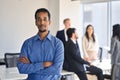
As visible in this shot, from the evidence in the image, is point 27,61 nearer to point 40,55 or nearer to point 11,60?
point 40,55

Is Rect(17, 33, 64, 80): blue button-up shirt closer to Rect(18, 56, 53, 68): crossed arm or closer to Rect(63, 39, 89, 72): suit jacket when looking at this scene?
Rect(18, 56, 53, 68): crossed arm

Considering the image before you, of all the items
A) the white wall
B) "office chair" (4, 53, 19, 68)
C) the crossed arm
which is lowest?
"office chair" (4, 53, 19, 68)

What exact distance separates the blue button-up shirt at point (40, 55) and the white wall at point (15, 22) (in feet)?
15.9

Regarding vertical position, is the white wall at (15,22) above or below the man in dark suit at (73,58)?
above

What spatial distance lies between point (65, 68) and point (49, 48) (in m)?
2.31

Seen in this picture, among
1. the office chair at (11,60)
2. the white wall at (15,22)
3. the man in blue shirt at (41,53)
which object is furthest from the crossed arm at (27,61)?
the white wall at (15,22)

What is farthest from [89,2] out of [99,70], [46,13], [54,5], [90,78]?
[46,13]

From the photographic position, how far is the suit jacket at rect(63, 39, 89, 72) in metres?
4.35

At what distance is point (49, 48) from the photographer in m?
2.16

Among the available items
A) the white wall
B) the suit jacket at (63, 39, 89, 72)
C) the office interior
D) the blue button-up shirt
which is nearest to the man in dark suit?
the suit jacket at (63, 39, 89, 72)

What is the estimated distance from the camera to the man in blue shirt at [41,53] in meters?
2.13

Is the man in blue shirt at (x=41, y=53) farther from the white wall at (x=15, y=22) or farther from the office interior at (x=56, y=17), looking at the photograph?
the white wall at (x=15, y=22)

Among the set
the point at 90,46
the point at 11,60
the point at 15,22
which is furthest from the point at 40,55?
the point at 15,22

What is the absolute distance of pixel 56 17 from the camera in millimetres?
7586
